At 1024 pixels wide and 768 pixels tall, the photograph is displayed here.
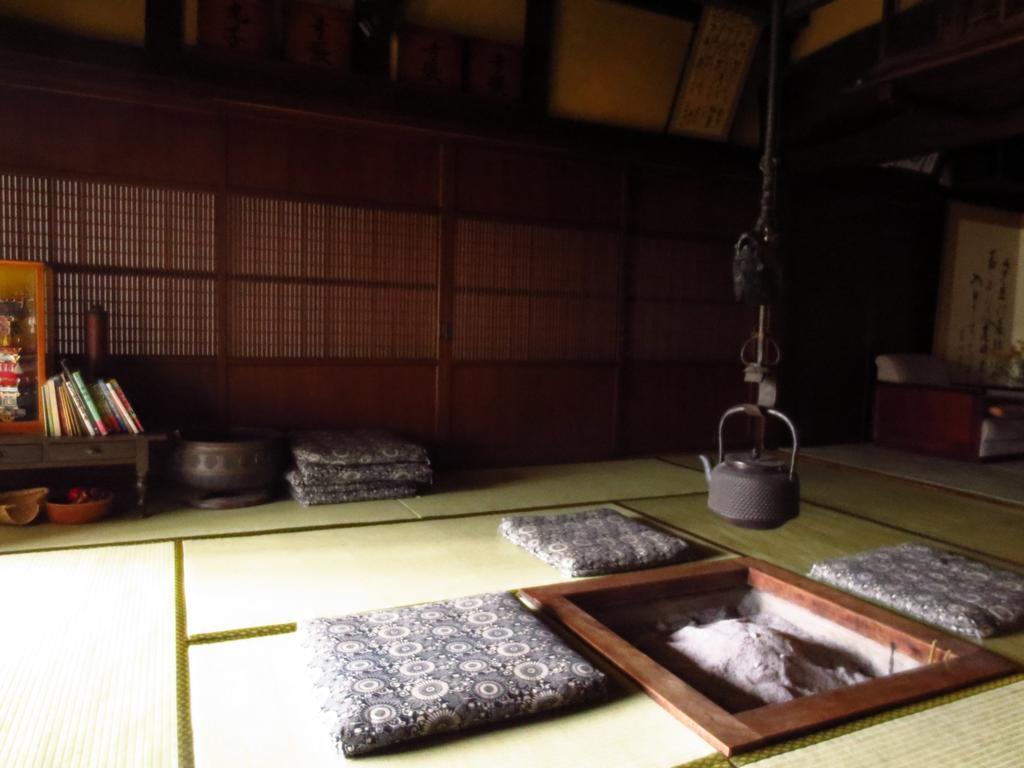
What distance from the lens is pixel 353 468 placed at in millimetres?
3963

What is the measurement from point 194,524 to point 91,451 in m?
0.60

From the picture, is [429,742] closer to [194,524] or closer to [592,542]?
[592,542]

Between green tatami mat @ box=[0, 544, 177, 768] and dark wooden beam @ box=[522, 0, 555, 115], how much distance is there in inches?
140

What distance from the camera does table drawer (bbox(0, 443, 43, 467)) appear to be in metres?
3.33

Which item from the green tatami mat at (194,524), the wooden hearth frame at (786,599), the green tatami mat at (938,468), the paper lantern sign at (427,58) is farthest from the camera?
the green tatami mat at (938,468)

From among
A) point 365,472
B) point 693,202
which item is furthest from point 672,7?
point 365,472

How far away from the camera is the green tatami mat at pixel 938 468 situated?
4645mm

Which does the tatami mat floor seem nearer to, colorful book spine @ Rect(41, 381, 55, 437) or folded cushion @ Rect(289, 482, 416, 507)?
folded cushion @ Rect(289, 482, 416, 507)

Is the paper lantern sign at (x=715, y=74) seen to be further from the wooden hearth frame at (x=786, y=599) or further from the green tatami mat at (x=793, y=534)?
the wooden hearth frame at (x=786, y=599)

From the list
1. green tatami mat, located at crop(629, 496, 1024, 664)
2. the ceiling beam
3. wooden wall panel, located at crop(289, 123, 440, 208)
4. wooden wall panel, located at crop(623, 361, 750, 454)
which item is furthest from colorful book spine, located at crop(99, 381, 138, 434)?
the ceiling beam

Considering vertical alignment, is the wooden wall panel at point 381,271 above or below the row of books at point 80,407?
above

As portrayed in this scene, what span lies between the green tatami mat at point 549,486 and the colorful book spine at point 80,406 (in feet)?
5.10

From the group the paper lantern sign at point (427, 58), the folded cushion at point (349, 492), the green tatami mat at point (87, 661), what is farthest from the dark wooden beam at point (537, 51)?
the green tatami mat at point (87, 661)

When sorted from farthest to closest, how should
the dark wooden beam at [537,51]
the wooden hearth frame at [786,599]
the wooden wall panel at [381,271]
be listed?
1. the dark wooden beam at [537,51]
2. the wooden wall panel at [381,271]
3. the wooden hearth frame at [786,599]
